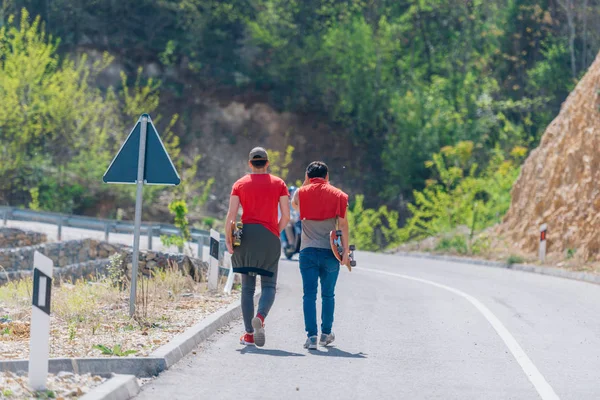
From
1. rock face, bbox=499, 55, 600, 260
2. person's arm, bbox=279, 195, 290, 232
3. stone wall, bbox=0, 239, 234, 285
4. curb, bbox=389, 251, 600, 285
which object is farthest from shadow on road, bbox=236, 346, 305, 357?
rock face, bbox=499, 55, 600, 260

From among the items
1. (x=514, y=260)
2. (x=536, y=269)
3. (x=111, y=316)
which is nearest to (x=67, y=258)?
(x=514, y=260)

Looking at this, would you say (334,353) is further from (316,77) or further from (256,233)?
(316,77)

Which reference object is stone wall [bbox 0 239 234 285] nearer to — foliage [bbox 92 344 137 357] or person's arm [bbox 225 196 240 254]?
person's arm [bbox 225 196 240 254]

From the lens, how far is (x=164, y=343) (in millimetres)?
10188

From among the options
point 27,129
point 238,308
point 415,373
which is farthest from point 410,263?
point 27,129

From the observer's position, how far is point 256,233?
35.9ft

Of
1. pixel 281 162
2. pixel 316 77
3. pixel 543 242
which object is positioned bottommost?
pixel 543 242

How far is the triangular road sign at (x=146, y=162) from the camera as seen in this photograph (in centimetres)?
1223

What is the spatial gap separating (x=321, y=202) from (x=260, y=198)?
71 cm

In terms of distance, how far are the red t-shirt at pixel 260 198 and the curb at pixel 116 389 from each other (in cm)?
318

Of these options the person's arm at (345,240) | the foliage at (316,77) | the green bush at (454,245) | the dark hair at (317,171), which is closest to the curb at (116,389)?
the person's arm at (345,240)

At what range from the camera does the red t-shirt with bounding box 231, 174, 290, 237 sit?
10945 millimetres

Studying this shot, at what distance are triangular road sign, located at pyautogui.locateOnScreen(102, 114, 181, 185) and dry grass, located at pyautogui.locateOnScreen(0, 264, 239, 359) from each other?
1.55m

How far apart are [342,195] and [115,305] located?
13.8ft
